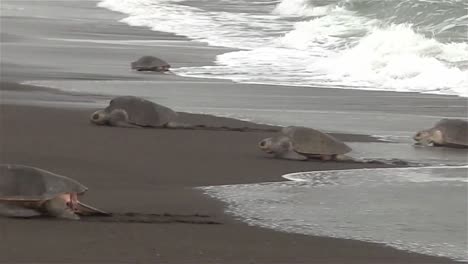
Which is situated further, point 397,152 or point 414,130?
point 414,130

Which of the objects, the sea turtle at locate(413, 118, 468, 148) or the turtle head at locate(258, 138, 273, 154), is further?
the sea turtle at locate(413, 118, 468, 148)

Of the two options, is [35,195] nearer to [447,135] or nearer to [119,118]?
[119,118]

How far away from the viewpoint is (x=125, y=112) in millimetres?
9086

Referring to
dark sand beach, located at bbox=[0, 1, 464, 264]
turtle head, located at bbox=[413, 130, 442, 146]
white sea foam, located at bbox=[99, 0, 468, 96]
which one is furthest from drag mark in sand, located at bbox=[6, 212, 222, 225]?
white sea foam, located at bbox=[99, 0, 468, 96]

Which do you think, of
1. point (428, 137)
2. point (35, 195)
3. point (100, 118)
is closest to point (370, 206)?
point (35, 195)

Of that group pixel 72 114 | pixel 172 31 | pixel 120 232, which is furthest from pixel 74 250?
pixel 172 31

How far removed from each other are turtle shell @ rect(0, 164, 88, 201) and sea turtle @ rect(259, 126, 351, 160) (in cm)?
262

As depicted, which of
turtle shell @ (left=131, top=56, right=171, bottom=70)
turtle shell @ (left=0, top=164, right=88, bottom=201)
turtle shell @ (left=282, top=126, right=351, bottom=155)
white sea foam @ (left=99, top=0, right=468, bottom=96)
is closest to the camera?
turtle shell @ (left=0, top=164, right=88, bottom=201)

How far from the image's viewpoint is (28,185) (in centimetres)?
520

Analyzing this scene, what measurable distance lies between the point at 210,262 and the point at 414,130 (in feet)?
16.8

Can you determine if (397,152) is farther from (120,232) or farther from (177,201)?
(120,232)

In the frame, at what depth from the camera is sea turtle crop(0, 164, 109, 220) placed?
Answer: 203 inches

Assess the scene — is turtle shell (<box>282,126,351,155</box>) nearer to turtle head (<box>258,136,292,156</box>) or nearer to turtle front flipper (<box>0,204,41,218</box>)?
turtle head (<box>258,136,292,156</box>)

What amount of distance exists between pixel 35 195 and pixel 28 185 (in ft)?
0.19
